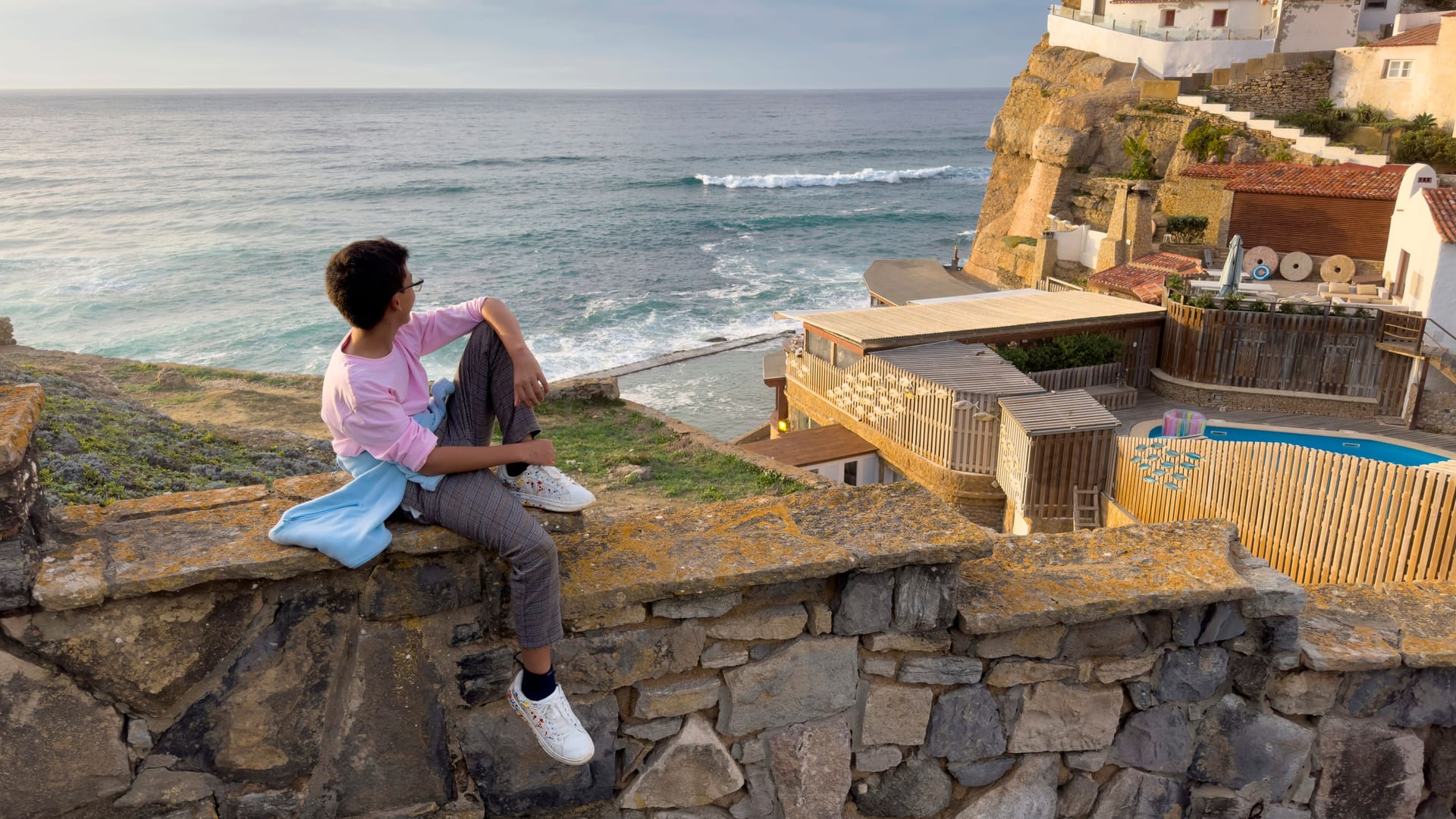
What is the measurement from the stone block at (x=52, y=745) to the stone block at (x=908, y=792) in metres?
2.19

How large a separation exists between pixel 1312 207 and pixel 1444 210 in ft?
26.4

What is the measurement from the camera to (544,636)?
2600 millimetres

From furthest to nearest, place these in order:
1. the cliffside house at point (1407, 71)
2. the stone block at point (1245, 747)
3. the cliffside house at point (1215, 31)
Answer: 1. the cliffside house at point (1215, 31)
2. the cliffside house at point (1407, 71)
3. the stone block at point (1245, 747)

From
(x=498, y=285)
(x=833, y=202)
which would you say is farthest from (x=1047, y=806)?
(x=833, y=202)

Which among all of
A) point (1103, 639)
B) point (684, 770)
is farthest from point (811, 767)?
point (1103, 639)

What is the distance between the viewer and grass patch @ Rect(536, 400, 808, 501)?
10297mm

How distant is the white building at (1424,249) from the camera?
18375 millimetres

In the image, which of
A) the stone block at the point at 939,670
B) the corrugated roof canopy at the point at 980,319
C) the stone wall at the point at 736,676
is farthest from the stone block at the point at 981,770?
the corrugated roof canopy at the point at 980,319

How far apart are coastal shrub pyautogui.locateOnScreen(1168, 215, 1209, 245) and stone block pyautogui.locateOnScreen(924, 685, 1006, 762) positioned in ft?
104

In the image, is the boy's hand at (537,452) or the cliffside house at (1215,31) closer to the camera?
the boy's hand at (537,452)

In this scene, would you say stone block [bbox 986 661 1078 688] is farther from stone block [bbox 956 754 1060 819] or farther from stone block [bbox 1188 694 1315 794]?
stone block [bbox 1188 694 1315 794]

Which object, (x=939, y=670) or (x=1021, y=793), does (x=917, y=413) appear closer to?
(x=1021, y=793)

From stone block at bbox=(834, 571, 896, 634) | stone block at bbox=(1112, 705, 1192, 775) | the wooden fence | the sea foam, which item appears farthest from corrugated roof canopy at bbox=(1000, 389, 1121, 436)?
the sea foam

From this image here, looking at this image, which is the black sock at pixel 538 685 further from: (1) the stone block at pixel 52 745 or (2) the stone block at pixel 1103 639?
(2) the stone block at pixel 1103 639
